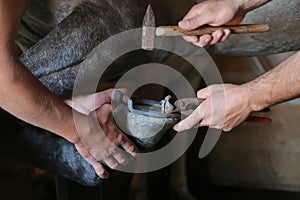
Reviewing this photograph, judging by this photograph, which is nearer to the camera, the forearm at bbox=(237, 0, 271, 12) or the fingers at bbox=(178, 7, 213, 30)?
the fingers at bbox=(178, 7, 213, 30)

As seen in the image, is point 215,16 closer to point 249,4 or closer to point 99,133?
point 249,4

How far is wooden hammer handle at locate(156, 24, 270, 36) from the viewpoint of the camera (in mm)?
799

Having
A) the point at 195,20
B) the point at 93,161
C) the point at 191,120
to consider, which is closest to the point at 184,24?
the point at 195,20

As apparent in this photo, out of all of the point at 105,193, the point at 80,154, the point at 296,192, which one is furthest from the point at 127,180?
the point at 80,154

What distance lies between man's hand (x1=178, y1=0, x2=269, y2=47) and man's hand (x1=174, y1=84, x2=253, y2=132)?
75 mm

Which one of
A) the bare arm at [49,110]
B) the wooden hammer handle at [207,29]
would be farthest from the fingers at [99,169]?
the wooden hammer handle at [207,29]

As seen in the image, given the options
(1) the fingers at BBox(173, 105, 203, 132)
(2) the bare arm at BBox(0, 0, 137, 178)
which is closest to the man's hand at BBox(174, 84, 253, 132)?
(1) the fingers at BBox(173, 105, 203, 132)

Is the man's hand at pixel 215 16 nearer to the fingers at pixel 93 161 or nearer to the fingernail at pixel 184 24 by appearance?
the fingernail at pixel 184 24

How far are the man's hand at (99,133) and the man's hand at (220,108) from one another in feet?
0.29

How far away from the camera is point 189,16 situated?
89cm

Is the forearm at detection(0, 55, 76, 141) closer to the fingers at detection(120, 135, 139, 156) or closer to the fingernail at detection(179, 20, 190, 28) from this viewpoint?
the fingers at detection(120, 135, 139, 156)

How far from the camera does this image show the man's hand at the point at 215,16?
2.77 feet

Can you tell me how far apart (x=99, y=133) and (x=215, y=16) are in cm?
23

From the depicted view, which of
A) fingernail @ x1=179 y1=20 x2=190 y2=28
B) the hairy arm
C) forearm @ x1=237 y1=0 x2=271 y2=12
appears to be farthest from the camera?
forearm @ x1=237 y1=0 x2=271 y2=12
